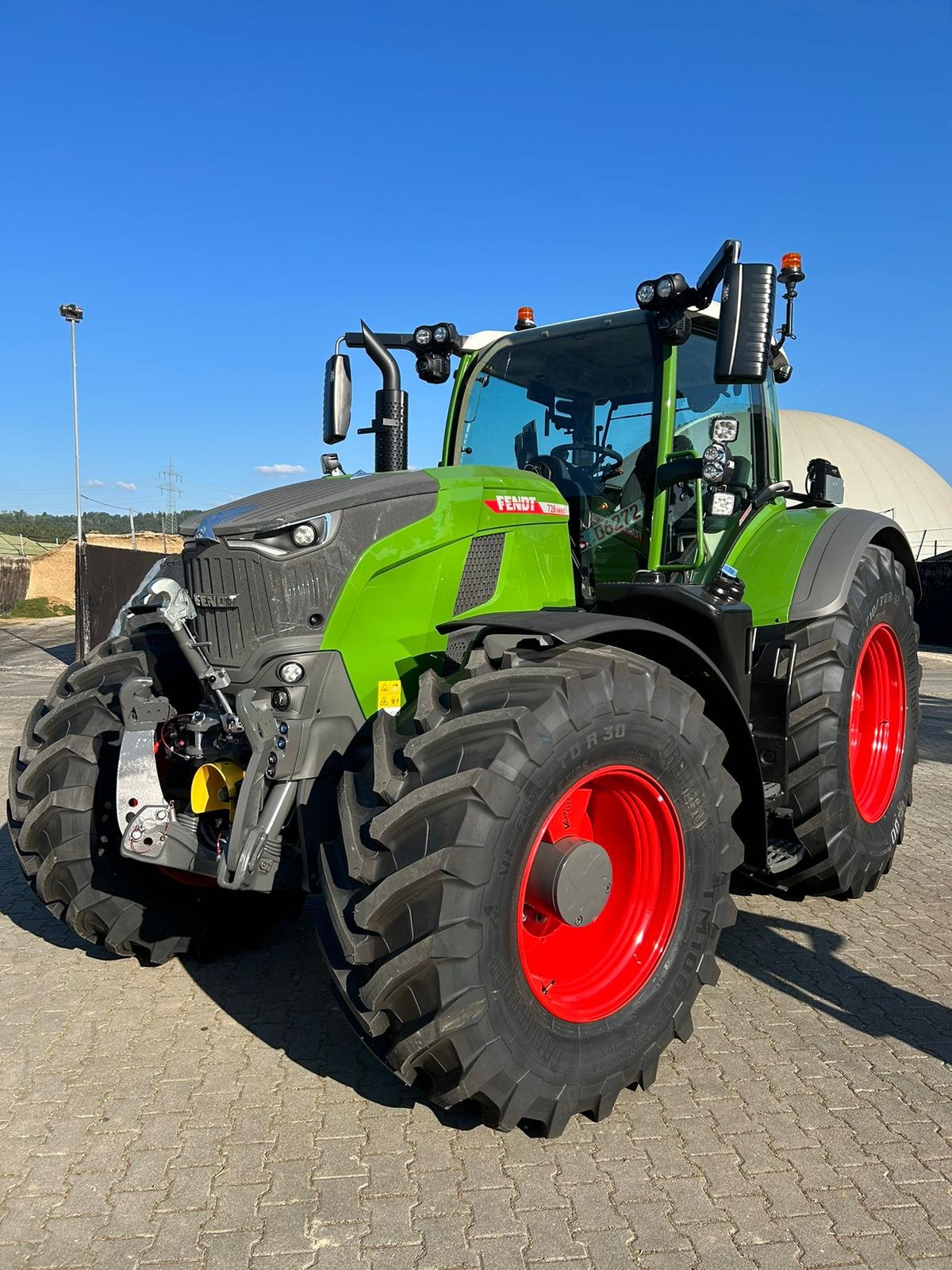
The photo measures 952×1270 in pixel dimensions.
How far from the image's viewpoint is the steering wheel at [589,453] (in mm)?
4051

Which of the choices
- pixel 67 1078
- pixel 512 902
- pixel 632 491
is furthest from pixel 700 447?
pixel 67 1078

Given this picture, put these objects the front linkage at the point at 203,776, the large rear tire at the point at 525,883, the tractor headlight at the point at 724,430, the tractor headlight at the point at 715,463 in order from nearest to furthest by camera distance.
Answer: the large rear tire at the point at 525,883
the front linkage at the point at 203,776
the tractor headlight at the point at 715,463
the tractor headlight at the point at 724,430

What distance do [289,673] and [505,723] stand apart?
2.34 feet

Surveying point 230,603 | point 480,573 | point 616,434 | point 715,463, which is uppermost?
point 616,434

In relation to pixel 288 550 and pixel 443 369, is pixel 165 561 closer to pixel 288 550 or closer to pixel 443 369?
pixel 288 550

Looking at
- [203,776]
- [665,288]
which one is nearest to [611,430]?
[665,288]

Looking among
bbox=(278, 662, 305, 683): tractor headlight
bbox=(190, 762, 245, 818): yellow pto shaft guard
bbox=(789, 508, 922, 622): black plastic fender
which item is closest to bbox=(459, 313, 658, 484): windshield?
bbox=(789, 508, 922, 622): black plastic fender

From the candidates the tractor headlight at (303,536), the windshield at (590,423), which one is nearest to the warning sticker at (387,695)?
the tractor headlight at (303,536)

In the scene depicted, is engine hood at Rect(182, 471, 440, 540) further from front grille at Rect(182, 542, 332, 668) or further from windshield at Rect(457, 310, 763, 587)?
windshield at Rect(457, 310, 763, 587)

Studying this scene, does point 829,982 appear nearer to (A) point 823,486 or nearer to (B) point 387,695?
(B) point 387,695

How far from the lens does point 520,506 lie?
335cm

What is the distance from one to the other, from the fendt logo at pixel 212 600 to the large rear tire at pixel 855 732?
234 cm

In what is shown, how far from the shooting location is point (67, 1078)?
2.95 m

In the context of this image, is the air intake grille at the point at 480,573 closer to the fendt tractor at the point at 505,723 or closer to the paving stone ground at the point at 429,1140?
the fendt tractor at the point at 505,723
